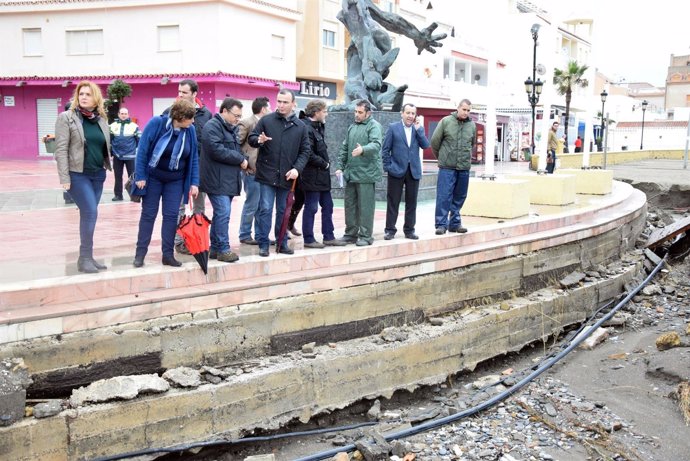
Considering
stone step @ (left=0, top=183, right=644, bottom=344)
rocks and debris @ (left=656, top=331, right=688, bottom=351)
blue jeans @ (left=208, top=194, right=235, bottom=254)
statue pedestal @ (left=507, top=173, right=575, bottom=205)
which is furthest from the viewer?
statue pedestal @ (left=507, top=173, right=575, bottom=205)

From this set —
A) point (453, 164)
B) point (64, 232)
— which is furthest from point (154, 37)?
point (453, 164)

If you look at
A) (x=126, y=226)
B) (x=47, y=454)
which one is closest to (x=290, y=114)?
(x=126, y=226)

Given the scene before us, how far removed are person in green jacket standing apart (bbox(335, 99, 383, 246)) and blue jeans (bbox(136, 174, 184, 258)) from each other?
213 centimetres

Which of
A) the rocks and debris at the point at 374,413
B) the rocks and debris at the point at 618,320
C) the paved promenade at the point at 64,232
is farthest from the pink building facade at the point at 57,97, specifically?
the rocks and debris at the point at 374,413

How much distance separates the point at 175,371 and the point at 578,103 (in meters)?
46.9

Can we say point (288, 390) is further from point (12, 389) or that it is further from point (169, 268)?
point (12, 389)

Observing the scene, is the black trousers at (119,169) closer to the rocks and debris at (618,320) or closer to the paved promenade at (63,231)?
the paved promenade at (63,231)

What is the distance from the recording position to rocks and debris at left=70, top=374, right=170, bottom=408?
5.59m

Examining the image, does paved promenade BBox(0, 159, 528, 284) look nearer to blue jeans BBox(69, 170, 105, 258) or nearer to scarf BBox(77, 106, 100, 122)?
blue jeans BBox(69, 170, 105, 258)

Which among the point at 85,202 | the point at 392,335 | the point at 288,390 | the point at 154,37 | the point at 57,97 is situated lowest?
the point at 288,390

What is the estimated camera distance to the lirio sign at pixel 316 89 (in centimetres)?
3234

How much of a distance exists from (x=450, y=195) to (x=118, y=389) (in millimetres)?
5198

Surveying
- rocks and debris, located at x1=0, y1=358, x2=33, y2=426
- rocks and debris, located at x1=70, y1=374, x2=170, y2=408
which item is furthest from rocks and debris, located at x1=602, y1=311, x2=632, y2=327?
rocks and debris, located at x1=0, y1=358, x2=33, y2=426

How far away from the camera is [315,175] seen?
8031 millimetres
